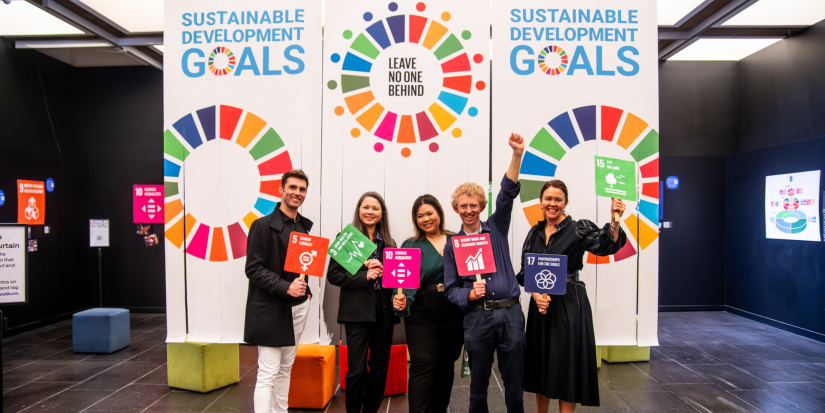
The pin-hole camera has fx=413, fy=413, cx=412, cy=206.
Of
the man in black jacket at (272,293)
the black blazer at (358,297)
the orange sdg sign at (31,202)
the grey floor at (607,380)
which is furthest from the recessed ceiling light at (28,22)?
the black blazer at (358,297)

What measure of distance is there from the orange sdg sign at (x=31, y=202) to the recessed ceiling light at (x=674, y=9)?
8345mm

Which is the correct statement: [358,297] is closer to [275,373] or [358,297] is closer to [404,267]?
[404,267]

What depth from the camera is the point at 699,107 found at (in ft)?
21.5

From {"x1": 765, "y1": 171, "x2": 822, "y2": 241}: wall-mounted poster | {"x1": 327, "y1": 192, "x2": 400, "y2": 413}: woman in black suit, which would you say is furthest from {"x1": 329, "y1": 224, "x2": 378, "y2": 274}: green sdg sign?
{"x1": 765, "y1": 171, "x2": 822, "y2": 241}: wall-mounted poster

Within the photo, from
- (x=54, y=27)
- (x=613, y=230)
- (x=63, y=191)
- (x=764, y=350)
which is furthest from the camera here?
(x=63, y=191)

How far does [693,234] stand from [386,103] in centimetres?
587

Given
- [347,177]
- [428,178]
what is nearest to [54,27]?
[347,177]

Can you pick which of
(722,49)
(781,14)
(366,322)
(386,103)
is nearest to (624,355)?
(366,322)

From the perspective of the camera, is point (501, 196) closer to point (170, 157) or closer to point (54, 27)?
point (170, 157)

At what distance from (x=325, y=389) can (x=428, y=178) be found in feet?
6.04

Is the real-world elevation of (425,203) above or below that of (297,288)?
above

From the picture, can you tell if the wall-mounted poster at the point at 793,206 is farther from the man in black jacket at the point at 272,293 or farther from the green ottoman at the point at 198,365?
the green ottoman at the point at 198,365

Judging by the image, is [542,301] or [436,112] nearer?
[542,301]

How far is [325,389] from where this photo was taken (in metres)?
3.24
